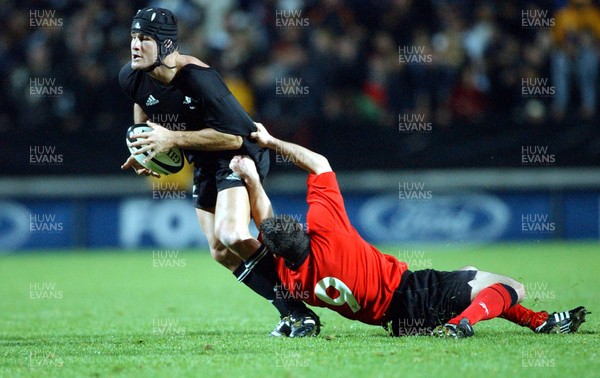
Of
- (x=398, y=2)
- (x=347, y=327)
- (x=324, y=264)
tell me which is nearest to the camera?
(x=324, y=264)

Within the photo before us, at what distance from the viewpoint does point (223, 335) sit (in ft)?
22.5

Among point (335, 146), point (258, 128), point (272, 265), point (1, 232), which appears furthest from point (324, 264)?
point (1, 232)

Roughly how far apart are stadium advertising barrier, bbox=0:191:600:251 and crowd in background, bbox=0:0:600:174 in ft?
1.85

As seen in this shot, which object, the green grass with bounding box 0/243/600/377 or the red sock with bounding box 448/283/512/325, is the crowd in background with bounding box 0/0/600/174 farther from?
the red sock with bounding box 448/283/512/325

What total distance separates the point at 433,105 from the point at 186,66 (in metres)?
8.41

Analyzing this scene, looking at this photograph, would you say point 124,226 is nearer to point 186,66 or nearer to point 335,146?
point 335,146

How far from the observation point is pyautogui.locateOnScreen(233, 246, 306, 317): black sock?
265 inches

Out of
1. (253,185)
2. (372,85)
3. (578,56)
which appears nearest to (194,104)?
(253,185)

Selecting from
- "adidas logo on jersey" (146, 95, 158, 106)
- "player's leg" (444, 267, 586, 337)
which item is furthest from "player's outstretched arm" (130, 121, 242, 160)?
"player's leg" (444, 267, 586, 337)

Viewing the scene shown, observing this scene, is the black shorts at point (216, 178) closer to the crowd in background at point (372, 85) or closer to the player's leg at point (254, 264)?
the player's leg at point (254, 264)

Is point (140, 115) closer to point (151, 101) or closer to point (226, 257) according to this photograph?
point (151, 101)

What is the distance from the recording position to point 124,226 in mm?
15266

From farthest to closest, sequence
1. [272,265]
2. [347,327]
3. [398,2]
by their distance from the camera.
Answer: [398,2] < [347,327] < [272,265]

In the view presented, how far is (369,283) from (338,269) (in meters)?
0.24
